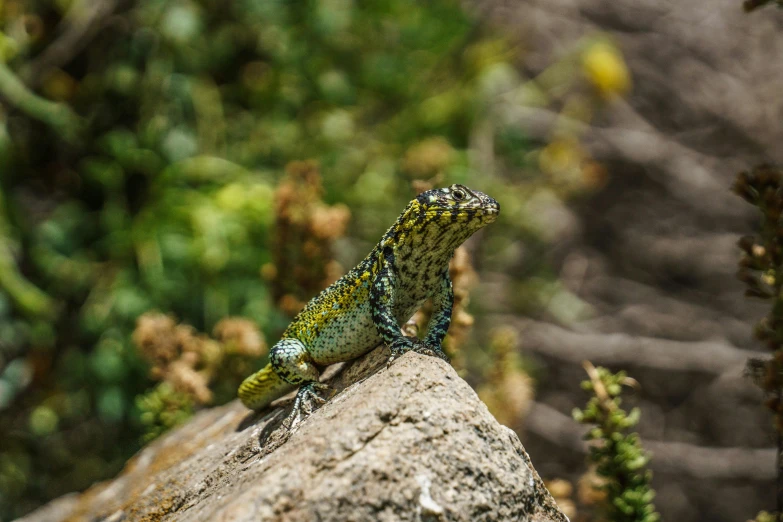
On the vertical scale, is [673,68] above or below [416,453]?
above

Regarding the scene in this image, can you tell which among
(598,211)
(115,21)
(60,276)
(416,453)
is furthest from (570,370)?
(416,453)

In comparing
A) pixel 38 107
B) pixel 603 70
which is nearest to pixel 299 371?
pixel 38 107

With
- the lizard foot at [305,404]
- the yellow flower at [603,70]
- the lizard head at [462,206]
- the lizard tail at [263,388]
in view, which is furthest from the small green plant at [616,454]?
the yellow flower at [603,70]

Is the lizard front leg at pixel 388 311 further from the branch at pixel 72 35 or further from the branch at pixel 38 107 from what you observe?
the branch at pixel 72 35

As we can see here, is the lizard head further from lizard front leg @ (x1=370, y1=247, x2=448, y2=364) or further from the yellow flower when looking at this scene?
the yellow flower

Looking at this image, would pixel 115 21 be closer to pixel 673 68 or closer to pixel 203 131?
pixel 203 131

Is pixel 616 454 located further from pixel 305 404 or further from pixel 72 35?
pixel 72 35

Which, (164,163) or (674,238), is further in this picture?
(674,238)
